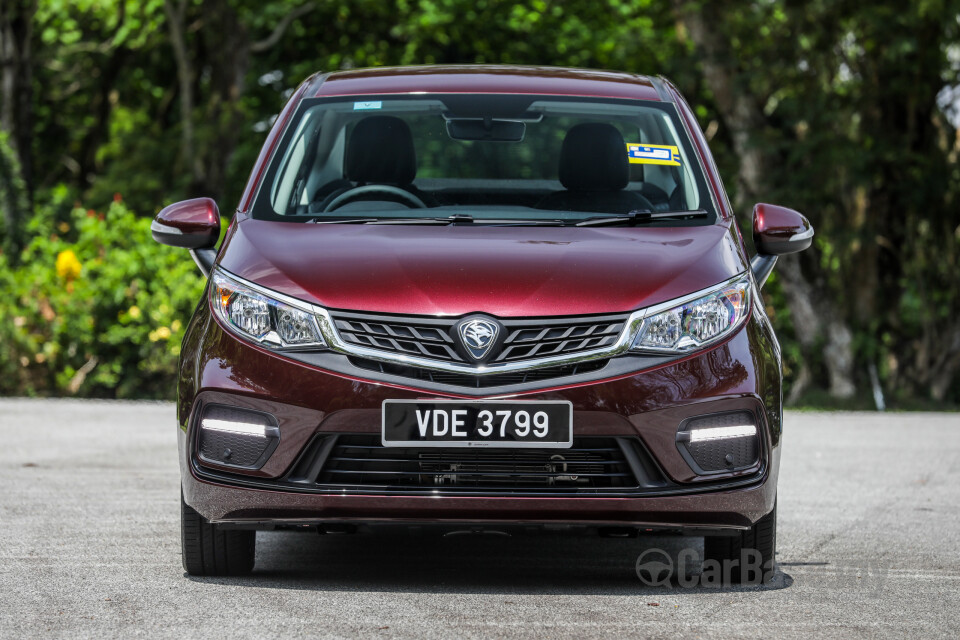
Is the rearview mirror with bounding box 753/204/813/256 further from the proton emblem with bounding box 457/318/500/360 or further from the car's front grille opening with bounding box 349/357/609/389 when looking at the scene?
the proton emblem with bounding box 457/318/500/360

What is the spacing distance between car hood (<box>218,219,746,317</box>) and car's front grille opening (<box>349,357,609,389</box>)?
0.17 metres

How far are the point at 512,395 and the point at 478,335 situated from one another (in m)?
0.21

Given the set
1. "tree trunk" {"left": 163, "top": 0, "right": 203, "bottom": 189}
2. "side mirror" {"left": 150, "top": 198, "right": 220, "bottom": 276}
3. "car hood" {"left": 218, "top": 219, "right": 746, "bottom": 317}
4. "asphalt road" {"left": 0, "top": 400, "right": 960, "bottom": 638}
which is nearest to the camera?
"asphalt road" {"left": 0, "top": 400, "right": 960, "bottom": 638}

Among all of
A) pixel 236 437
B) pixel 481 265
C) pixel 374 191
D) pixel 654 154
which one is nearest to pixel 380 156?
pixel 374 191

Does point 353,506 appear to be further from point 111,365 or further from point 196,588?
point 111,365

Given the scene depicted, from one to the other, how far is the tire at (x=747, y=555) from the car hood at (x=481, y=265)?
0.87 meters

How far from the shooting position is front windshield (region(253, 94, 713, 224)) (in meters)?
5.71

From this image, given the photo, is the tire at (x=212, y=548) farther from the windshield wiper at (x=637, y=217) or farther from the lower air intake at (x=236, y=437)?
the windshield wiper at (x=637, y=217)

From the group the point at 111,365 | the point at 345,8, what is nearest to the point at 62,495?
the point at 111,365

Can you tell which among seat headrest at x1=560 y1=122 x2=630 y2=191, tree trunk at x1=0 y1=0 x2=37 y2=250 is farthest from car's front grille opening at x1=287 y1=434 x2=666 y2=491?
tree trunk at x1=0 y1=0 x2=37 y2=250

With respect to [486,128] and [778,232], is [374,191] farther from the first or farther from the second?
[778,232]

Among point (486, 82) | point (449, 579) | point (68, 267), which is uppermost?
point (486, 82)

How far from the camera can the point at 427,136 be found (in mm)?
6207

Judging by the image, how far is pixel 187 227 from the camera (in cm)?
539
